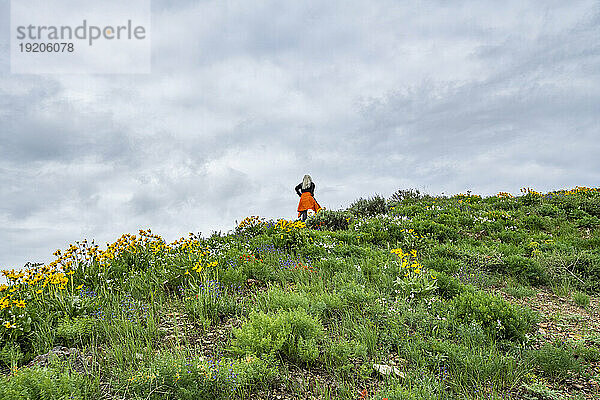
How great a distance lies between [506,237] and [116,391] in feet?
34.5

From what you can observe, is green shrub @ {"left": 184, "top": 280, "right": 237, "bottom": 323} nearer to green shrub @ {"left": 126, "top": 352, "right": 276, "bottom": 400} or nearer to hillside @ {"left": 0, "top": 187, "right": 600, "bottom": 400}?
hillside @ {"left": 0, "top": 187, "right": 600, "bottom": 400}

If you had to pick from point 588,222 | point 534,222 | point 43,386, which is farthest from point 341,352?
point 588,222

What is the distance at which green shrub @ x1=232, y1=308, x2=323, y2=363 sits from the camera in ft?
14.5

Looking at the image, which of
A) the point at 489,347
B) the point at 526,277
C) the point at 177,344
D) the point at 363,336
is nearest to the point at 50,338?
the point at 177,344

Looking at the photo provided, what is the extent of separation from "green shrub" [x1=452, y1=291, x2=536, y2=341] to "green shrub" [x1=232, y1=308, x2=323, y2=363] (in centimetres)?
225

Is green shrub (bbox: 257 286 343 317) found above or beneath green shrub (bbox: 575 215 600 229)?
beneath

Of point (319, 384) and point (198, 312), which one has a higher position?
point (198, 312)

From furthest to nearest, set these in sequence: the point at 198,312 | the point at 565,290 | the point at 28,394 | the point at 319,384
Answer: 1. the point at 565,290
2. the point at 198,312
3. the point at 319,384
4. the point at 28,394

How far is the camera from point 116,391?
12.9 ft

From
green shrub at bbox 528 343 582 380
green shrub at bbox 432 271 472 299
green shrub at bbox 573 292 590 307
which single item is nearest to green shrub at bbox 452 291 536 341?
green shrub at bbox 528 343 582 380

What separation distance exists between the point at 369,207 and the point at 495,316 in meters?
10.8

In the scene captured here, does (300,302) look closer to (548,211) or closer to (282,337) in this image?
(282,337)

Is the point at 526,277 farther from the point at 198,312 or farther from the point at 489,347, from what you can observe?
the point at 198,312

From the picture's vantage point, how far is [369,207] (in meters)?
16.2
